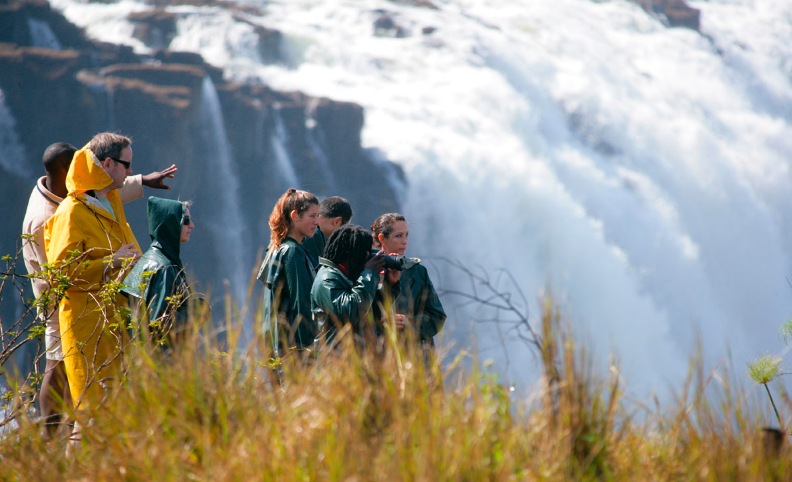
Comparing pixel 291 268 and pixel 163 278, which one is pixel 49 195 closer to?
pixel 163 278

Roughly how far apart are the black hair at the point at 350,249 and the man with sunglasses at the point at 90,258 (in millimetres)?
886

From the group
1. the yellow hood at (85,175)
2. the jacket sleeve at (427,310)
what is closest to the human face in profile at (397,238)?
the jacket sleeve at (427,310)

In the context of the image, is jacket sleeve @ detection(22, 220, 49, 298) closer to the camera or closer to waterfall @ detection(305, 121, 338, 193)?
the camera

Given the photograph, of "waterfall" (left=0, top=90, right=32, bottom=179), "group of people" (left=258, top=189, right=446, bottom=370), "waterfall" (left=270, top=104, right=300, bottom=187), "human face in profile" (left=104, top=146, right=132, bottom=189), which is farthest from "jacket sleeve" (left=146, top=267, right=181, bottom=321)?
"waterfall" (left=270, top=104, right=300, bottom=187)

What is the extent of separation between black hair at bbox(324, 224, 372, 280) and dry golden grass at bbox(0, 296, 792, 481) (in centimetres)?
132

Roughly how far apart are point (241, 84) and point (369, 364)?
3957cm

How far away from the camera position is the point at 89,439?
9.05 feet

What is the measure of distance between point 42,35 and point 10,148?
7.76 meters

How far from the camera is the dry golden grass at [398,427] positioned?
7.89ft

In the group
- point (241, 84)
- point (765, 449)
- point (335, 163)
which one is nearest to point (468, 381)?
point (765, 449)

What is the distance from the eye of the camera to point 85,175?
13.2 ft

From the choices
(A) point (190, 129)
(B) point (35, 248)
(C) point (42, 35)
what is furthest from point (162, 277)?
(C) point (42, 35)

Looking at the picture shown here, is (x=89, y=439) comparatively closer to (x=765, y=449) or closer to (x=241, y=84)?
(x=765, y=449)

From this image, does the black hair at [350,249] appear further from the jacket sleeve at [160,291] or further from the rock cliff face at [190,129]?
the rock cliff face at [190,129]
